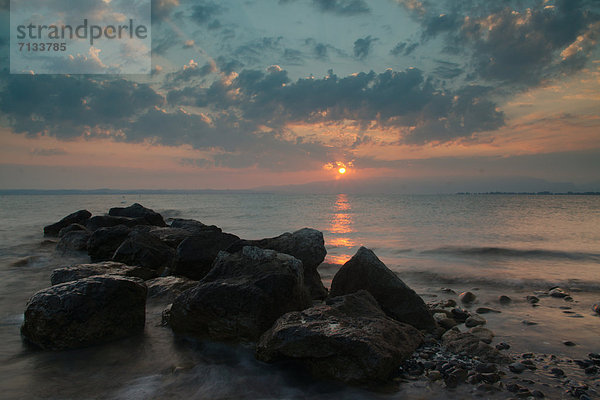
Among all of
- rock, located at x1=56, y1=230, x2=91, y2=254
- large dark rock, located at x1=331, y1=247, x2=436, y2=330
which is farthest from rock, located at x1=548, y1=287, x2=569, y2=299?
rock, located at x1=56, y1=230, x2=91, y2=254

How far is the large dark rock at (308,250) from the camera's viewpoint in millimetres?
6910

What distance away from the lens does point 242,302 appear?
14.9 ft

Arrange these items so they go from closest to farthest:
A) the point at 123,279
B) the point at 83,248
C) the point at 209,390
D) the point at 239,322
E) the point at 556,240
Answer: the point at 209,390, the point at 239,322, the point at 123,279, the point at 83,248, the point at 556,240

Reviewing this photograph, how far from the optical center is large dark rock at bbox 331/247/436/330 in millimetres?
5334

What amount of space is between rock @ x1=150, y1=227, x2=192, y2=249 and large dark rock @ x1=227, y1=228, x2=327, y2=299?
391 centimetres

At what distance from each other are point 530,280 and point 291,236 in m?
6.26

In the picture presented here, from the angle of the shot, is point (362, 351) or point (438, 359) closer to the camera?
point (362, 351)

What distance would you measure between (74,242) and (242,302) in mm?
10613

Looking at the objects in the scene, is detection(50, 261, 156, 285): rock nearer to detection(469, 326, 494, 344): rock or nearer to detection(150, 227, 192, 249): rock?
detection(150, 227, 192, 249): rock

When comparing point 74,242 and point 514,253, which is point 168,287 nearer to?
point 74,242

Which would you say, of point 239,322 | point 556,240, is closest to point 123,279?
point 239,322

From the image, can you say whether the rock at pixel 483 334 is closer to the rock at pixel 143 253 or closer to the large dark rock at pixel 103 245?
the rock at pixel 143 253

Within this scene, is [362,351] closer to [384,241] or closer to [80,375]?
[80,375]

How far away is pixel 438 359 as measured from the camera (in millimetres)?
4141
